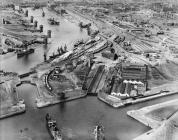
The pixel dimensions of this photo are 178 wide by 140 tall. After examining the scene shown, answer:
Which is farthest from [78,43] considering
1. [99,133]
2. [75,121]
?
[99,133]

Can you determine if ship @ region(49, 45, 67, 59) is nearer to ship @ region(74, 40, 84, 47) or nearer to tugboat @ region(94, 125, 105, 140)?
ship @ region(74, 40, 84, 47)

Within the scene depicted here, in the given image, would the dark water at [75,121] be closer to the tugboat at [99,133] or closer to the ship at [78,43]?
the tugboat at [99,133]

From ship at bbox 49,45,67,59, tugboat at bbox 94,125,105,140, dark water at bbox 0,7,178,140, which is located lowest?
dark water at bbox 0,7,178,140

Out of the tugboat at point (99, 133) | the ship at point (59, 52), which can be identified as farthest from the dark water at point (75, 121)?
the ship at point (59, 52)

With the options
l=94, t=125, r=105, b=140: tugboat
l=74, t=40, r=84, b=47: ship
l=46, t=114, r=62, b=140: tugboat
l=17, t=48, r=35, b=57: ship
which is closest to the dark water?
l=46, t=114, r=62, b=140: tugboat

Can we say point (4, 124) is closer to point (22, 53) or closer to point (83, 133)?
point (83, 133)

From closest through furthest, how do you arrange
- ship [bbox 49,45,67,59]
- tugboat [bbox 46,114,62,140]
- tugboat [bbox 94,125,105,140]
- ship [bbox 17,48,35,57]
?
1. tugboat [bbox 46,114,62,140]
2. tugboat [bbox 94,125,105,140]
3. ship [bbox 49,45,67,59]
4. ship [bbox 17,48,35,57]
